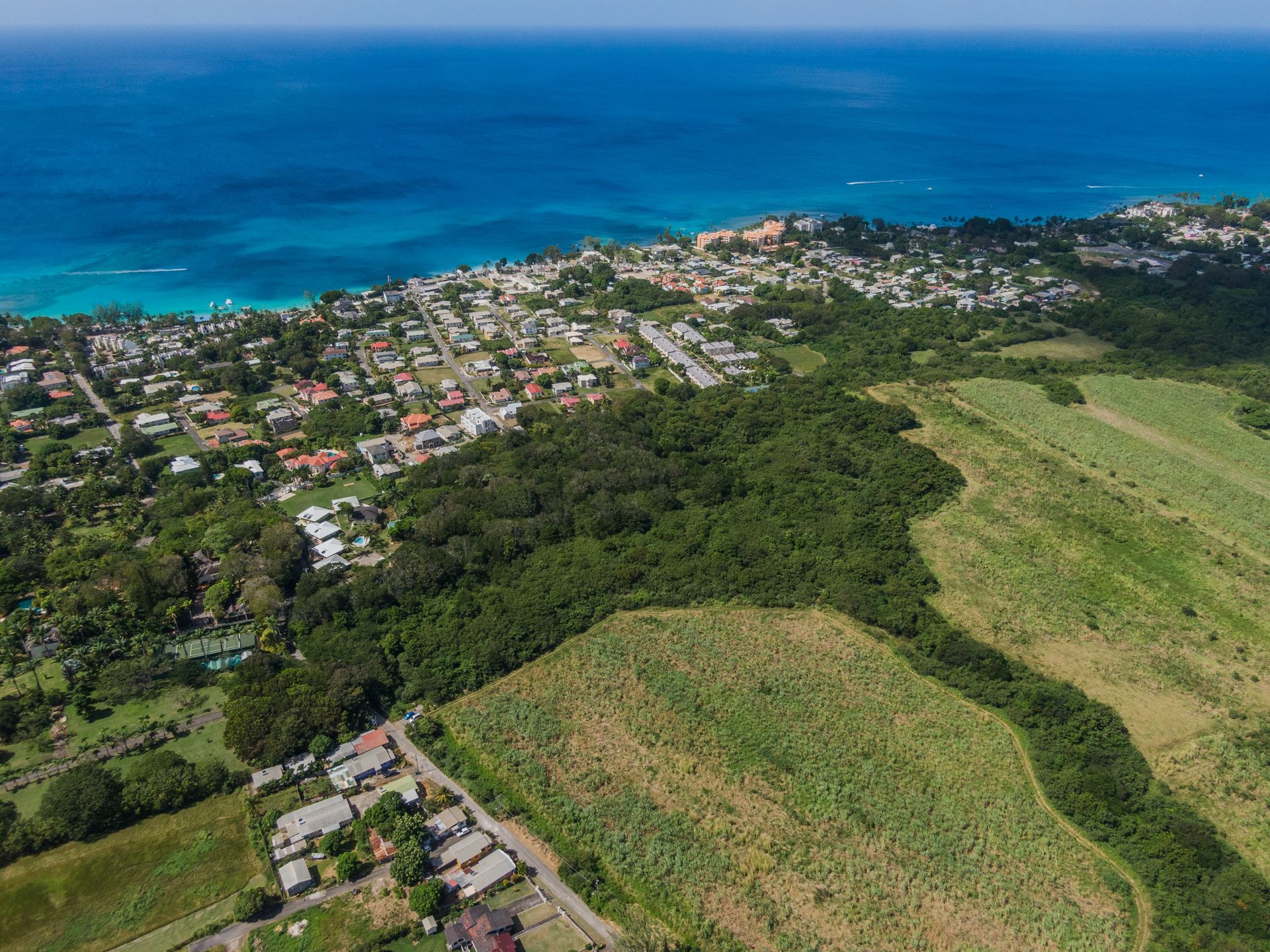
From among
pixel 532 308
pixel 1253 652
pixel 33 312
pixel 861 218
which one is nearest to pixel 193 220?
pixel 33 312

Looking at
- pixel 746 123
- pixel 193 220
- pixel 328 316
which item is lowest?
pixel 328 316

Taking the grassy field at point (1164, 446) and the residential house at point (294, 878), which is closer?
the residential house at point (294, 878)

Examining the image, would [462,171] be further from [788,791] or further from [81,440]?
[788,791]

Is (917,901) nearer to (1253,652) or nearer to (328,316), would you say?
(1253,652)

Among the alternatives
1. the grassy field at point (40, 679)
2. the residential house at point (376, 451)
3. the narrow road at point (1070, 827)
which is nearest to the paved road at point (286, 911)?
the grassy field at point (40, 679)

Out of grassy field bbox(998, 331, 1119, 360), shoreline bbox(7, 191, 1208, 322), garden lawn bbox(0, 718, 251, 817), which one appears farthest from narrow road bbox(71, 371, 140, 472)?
grassy field bbox(998, 331, 1119, 360)

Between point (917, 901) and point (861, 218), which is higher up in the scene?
point (861, 218)

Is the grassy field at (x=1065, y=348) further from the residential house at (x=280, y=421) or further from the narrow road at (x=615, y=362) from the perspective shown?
the residential house at (x=280, y=421)
